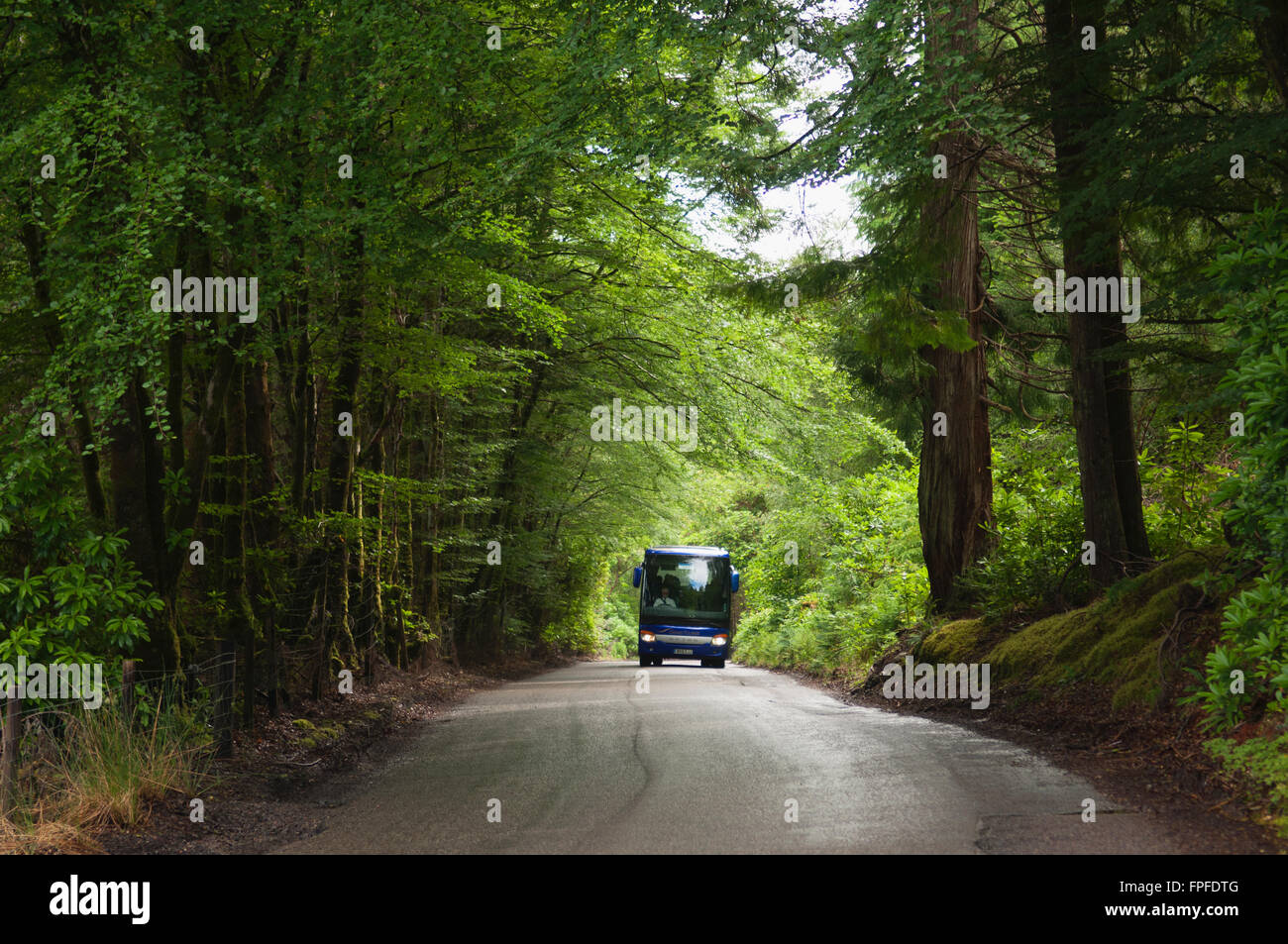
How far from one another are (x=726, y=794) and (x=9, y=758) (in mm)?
4694

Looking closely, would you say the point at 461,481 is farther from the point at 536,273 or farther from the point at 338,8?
the point at 338,8

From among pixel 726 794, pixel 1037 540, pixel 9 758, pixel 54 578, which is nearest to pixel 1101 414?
pixel 1037 540

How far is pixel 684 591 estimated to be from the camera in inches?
1168

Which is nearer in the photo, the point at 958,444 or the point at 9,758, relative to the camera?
the point at 9,758

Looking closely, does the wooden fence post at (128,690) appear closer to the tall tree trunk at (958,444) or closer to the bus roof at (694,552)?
the tall tree trunk at (958,444)

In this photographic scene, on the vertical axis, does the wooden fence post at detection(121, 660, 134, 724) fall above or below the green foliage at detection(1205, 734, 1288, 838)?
above

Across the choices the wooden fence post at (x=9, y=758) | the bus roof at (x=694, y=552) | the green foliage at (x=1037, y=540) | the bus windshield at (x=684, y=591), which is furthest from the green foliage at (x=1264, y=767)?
the bus roof at (x=694, y=552)

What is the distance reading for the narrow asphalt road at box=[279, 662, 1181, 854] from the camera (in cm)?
629

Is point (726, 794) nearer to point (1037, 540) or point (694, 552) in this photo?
point (1037, 540)

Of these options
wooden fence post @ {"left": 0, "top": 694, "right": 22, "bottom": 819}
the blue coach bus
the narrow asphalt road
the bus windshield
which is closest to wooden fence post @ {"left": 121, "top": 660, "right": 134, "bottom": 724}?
wooden fence post @ {"left": 0, "top": 694, "right": 22, "bottom": 819}

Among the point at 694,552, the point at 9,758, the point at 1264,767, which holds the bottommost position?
the point at 1264,767

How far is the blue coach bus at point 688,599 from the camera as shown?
29.7m

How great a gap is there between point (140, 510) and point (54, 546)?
1281 millimetres

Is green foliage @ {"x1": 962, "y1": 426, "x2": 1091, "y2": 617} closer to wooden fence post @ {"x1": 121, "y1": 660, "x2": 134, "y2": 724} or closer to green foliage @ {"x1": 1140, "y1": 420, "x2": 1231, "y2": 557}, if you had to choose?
green foliage @ {"x1": 1140, "y1": 420, "x2": 1231, "y2": 557}
